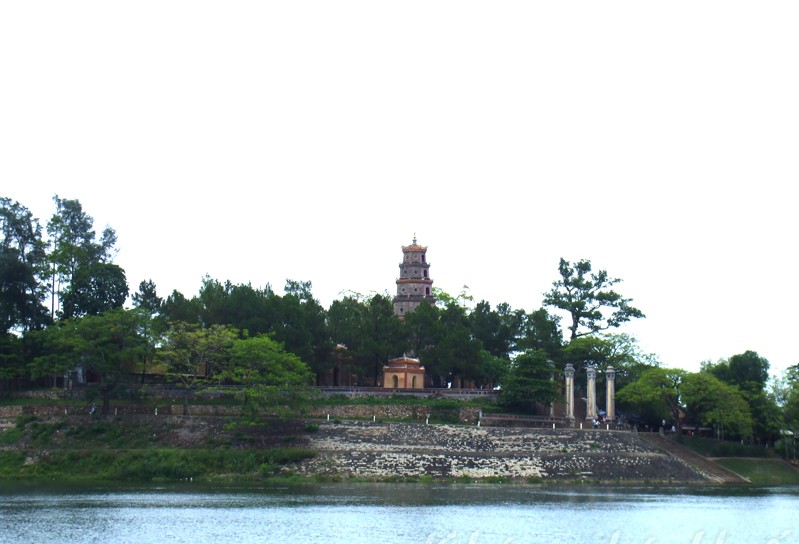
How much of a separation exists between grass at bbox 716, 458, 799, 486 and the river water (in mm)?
15125

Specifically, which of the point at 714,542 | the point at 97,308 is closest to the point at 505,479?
the point at 714,542

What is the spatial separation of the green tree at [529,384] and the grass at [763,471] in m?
12.7

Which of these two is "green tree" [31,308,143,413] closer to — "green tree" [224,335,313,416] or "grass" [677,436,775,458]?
"green tree" [224,335,313,416]

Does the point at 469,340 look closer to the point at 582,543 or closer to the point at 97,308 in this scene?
the point at 97,308

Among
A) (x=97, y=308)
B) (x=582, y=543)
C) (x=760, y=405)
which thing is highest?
(x=97, y=308)

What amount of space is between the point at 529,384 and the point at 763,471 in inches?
680

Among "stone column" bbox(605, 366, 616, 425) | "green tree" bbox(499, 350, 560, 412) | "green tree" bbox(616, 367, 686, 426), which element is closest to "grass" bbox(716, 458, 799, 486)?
"green tree" bbox(616, 367, 686, 426)

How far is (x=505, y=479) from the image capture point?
69188mm

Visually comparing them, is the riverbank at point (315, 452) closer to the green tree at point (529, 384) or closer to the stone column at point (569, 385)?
the green tree at point (529, 384)

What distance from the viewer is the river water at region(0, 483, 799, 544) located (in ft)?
141

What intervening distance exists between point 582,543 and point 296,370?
3785 centimetres

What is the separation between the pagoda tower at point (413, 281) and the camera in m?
110

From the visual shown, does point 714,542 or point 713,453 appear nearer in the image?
point 714,542

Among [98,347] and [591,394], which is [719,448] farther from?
[98,347]
